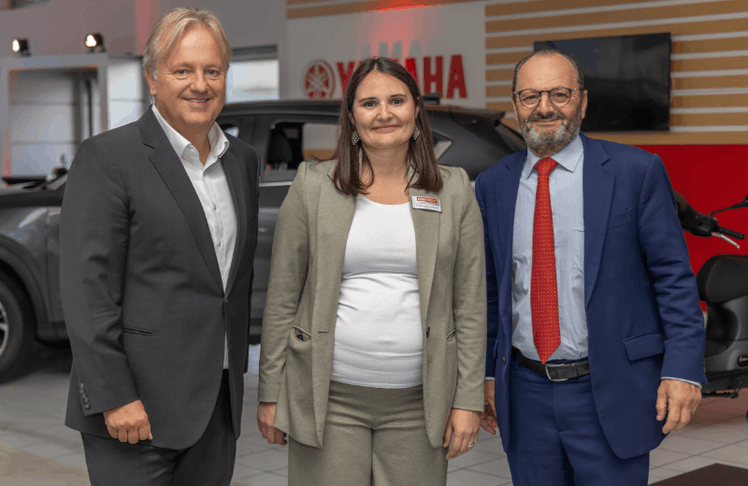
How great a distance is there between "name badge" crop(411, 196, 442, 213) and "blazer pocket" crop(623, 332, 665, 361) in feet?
2.03

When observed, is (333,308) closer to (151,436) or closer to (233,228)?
(233,228)

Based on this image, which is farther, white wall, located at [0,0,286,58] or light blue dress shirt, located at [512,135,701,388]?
white wall, located at [0,0,286,58]

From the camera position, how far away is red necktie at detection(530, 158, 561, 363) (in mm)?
2291

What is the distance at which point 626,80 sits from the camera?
28.7 ft

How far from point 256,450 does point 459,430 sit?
7.42ft

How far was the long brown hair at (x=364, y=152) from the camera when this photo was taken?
219 centimetres

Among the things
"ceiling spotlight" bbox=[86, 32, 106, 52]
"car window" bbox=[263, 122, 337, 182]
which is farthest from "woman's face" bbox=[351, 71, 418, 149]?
"ceiling spotlight" bbox=[86, 32, 106, 52]

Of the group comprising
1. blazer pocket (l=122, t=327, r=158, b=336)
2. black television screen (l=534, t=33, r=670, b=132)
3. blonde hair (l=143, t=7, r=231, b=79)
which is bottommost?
blazer pocket (l=122, t=327, r=158, b=336)

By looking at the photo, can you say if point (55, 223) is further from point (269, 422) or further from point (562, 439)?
point (562, 439)

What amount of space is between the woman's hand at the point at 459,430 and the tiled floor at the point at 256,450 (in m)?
1.64

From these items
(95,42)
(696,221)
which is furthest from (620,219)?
(95,42)

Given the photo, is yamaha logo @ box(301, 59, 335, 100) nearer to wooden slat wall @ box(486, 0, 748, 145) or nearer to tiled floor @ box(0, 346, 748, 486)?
wooden slat wall @ box(486, 0, 748, 145)

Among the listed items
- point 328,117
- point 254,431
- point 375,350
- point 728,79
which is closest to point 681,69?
point 728,79

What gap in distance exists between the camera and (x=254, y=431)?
456cm
